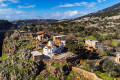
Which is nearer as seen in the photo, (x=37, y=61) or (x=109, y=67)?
(x=109, y=67)

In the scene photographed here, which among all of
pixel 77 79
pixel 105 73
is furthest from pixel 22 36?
pixel 105 73

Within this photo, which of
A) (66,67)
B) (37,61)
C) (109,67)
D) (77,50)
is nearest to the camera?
(109,67)

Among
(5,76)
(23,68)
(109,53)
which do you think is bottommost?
(5,76)

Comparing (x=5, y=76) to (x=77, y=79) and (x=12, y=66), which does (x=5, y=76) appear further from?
(x=77, y=79)

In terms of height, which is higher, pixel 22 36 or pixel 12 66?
pixel 22 36

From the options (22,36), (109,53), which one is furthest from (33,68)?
(22,36)

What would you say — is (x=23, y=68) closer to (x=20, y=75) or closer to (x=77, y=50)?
(x=20, y=75)

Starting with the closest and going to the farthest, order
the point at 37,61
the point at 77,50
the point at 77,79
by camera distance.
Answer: the point at 77,79 → the point at 37,61 → the point at 77,50

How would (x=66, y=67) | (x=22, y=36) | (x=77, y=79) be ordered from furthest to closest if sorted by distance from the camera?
(x=22, y=36)
(x=66, y=67)
(x=77, y=79)

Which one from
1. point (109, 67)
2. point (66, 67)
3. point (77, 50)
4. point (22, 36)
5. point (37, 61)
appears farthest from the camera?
point (22, 36)
